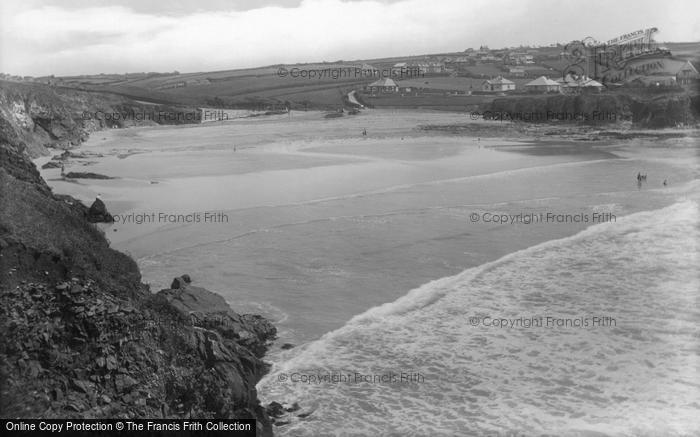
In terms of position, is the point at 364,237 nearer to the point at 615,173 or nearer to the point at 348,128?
the point at 615,173

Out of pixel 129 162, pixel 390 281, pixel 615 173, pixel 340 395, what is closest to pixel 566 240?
pixel 390 281

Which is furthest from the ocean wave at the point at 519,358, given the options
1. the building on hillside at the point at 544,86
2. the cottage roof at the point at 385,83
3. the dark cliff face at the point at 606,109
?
the cottage roof at the point at 385,83

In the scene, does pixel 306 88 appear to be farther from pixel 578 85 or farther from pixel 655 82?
pixel 655 82

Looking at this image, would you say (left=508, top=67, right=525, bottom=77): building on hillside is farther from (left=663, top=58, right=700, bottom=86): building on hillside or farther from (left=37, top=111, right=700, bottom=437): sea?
(left=37, top=111, right=700, bottom=437): sea

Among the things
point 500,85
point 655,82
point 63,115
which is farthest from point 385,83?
point 63,115

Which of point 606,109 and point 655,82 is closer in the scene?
point 606,109

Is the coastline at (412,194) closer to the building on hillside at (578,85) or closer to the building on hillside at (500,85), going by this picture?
the building on hillside at (578,85)
